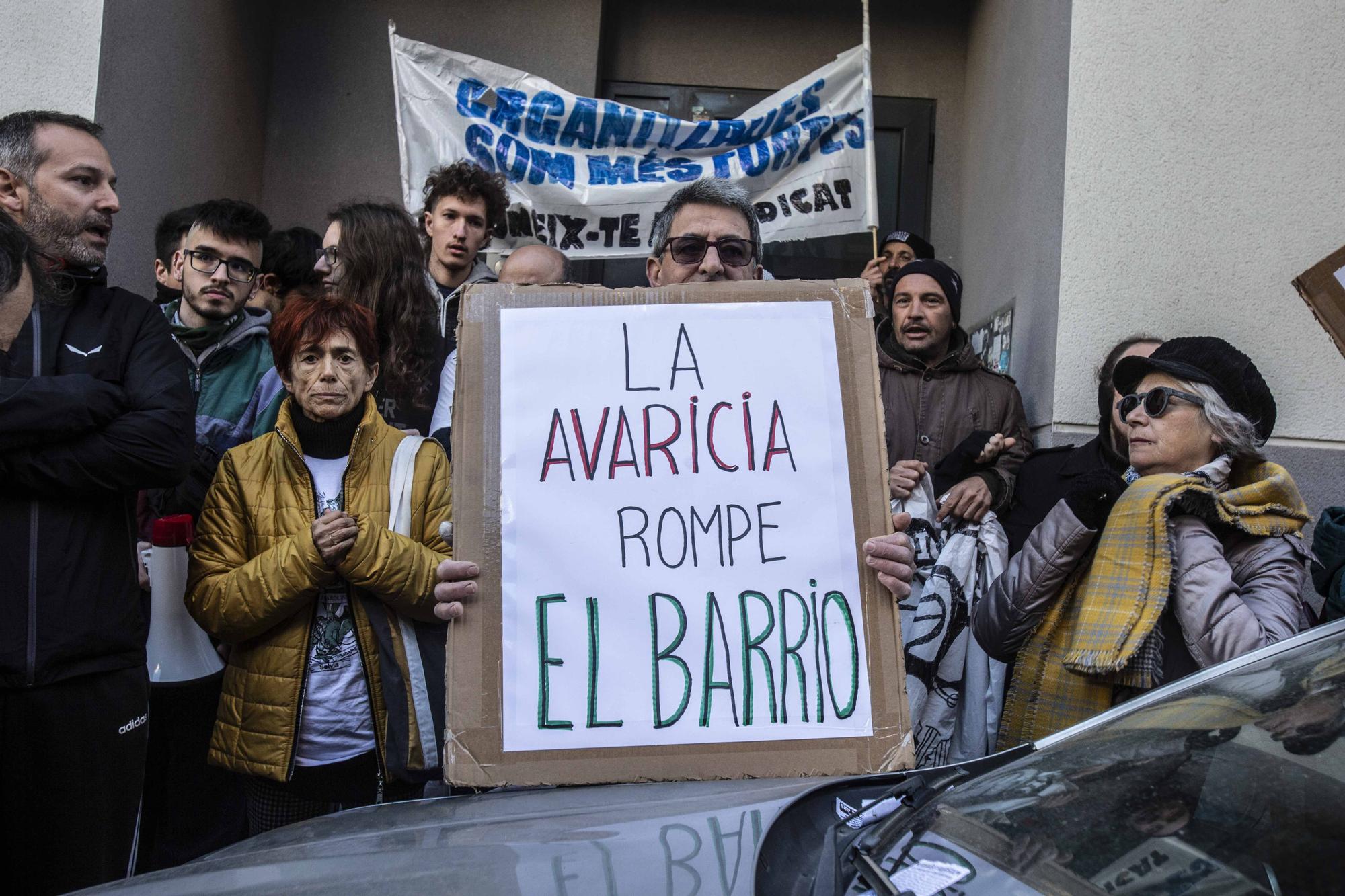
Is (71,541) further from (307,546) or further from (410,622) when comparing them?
(410,622)

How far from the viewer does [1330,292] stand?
8.71 ft

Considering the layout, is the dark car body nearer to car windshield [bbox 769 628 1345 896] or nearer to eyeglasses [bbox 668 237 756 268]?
car windshield [bbox 769 628 1345 896]

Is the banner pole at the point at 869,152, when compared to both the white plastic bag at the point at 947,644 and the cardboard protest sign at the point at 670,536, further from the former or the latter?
the cardboard protest sign at the point at 670,536

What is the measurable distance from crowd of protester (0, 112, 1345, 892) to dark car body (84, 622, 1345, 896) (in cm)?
59

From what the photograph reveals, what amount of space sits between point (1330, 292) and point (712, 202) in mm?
1524

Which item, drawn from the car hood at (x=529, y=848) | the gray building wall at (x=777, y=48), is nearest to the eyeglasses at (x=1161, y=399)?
the car hood at (x=529, y=848)

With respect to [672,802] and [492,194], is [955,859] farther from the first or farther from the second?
[492,194]

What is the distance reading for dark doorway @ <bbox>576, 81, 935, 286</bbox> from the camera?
599 cm

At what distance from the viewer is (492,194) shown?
4012 millimetres

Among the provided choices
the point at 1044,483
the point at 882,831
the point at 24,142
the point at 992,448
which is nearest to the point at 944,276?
the point at 992,448

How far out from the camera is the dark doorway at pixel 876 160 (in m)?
5.99

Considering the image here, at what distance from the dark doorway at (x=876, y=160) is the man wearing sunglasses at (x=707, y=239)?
3.24 m

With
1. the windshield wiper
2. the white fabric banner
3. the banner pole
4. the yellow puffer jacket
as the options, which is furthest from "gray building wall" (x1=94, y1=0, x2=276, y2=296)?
the windshield wiper

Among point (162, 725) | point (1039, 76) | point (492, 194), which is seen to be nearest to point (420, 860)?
point (162, 725)
